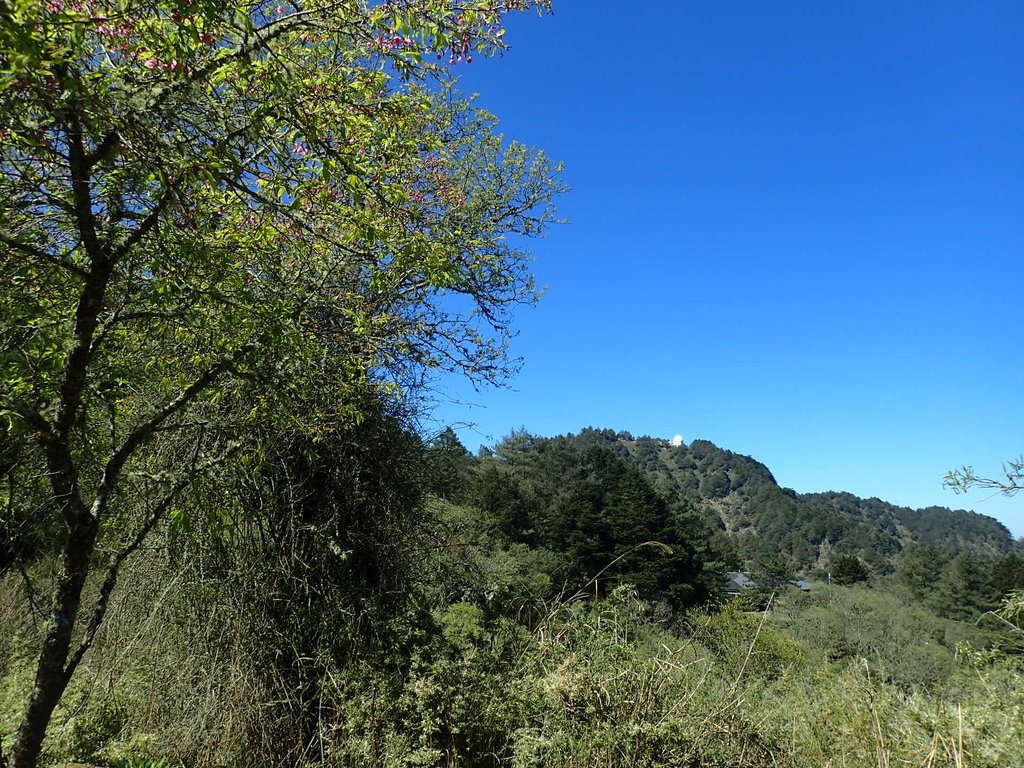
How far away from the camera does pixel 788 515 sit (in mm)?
104750

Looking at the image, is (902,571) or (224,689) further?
(902,571)

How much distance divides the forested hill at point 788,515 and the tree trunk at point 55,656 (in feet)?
259

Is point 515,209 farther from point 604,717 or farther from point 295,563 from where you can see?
point 604,717

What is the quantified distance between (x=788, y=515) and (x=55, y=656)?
11673cm

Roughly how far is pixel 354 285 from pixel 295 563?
2213 mm

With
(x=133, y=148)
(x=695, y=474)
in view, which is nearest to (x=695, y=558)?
(x=133, y=148)

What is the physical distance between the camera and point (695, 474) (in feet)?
434

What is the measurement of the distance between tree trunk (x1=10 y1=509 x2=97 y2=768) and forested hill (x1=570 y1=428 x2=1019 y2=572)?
7896cm

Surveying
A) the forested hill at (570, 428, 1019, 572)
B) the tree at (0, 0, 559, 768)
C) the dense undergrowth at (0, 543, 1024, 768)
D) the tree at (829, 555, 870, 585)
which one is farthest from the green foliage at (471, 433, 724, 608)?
the forested hill at (570, 428, 1019, 572)

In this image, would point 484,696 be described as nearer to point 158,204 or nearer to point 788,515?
point 158,204

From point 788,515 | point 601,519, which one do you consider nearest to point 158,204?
point 601,519

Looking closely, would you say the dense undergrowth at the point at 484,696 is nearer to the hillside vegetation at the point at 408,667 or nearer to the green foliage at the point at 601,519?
the hillside vegetation at the point at 408,667

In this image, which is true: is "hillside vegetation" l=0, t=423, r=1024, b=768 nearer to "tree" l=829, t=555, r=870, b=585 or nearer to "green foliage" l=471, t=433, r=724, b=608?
"green foliage" l=471, t=433, r=724, b=608

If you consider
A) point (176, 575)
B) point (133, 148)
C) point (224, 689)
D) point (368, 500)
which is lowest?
point (224, 689)
